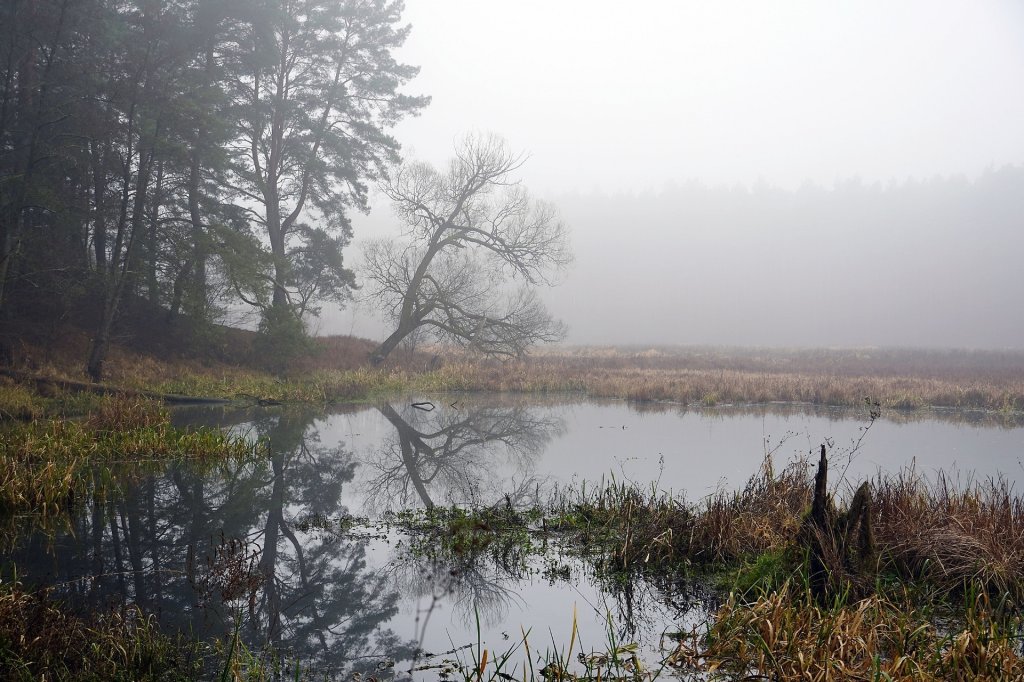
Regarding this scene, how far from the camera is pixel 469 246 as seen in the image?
2975 centimetres

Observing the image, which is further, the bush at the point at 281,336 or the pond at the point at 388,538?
the bush at the point at 281,336

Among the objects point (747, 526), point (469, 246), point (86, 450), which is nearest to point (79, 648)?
point (747, 526)

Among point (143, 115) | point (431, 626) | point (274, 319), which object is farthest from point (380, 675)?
point (274, 319)

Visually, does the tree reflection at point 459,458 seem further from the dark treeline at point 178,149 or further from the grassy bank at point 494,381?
the dark treeline at point 178,149

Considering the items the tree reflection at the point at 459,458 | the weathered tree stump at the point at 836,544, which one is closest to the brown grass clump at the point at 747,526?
the weathered tree stump at the point at 836,544

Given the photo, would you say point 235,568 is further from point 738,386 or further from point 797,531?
point 738,386

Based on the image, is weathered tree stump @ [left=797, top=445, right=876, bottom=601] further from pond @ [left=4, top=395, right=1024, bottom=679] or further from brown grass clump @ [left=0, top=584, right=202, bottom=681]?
brown grass clump @ [left=0, top=584, right=202, bottom=681]

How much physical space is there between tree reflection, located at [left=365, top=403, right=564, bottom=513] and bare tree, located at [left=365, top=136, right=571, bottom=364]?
835 cm

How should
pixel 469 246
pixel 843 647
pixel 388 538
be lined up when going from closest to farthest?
1. pixel 843 647
2. pixel 388 538
3. pixel 469 246

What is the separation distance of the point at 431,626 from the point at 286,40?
26827 millimetres

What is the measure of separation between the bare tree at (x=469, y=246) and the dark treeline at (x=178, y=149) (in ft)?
6.77

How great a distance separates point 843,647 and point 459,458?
917cm

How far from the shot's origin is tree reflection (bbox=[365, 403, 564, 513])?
971 cm

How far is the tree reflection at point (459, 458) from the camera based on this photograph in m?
9.71
